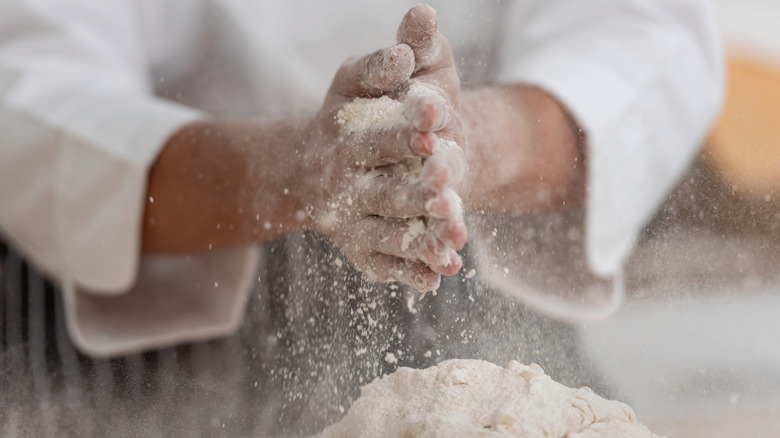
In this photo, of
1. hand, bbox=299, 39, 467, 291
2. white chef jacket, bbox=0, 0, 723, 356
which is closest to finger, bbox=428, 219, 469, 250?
hand, bbox=299, 39, 467, 291

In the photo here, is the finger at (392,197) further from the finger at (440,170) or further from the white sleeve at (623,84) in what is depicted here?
the white sleeve at (623,84)

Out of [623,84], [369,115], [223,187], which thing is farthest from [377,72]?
[623,84]

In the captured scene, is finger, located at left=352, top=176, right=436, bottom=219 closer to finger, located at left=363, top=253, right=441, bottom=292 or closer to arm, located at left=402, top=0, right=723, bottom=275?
finger, located at left=363, top=253, right=441, bottom=292

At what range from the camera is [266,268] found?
2.18 ft

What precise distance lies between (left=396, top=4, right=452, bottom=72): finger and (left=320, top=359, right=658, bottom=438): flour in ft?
0.83

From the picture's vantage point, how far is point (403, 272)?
0.45m

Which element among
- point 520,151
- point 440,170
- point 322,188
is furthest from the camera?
point 520,151

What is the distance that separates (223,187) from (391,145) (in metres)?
0.26

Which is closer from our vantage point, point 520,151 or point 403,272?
point 403,272

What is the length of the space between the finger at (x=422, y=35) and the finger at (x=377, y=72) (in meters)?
0.02

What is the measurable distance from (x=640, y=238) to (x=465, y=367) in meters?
0.28

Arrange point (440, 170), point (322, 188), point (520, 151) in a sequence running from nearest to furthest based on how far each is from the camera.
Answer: point (440, 170) < point (322, 188) < point (520, 151)

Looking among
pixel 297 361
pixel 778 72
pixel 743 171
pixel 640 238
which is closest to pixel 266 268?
pixel 297 361

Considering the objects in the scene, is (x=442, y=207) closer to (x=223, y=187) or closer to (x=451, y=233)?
(x=451, y=233)
